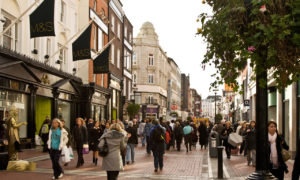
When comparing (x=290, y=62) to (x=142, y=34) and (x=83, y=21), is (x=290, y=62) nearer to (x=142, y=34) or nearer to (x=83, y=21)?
(x=83, y=21)

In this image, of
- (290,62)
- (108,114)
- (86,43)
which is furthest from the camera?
(108,114)

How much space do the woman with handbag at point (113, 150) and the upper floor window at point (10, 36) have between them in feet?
35.8

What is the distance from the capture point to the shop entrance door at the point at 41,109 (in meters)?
22.8

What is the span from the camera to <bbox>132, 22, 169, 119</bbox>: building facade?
6725 cm

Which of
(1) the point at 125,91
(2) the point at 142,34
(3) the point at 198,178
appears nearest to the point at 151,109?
(2) the point at 142,34

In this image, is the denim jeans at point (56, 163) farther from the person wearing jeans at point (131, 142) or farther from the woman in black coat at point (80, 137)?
the person wearing jeans at point (131, 142)

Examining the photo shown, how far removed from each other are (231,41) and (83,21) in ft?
82.0

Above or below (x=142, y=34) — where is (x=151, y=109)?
below

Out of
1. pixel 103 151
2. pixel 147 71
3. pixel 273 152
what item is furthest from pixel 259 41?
pixel 147 71

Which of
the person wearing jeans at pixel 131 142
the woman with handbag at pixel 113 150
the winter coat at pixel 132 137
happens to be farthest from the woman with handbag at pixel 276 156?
the winter coat at pixel 132 137

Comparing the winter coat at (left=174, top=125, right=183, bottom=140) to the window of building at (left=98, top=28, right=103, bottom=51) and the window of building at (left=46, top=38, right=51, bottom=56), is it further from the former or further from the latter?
the window of building at (left=98, top=28, right=103, bottom=51)

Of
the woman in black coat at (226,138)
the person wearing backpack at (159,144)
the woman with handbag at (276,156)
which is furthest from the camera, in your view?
the woman in black coat at (226,138)

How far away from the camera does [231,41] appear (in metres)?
5.15

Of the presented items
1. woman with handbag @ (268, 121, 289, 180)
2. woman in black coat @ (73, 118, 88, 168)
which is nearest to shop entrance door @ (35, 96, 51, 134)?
woman in black coat @ (73, 118, 88, 168)
